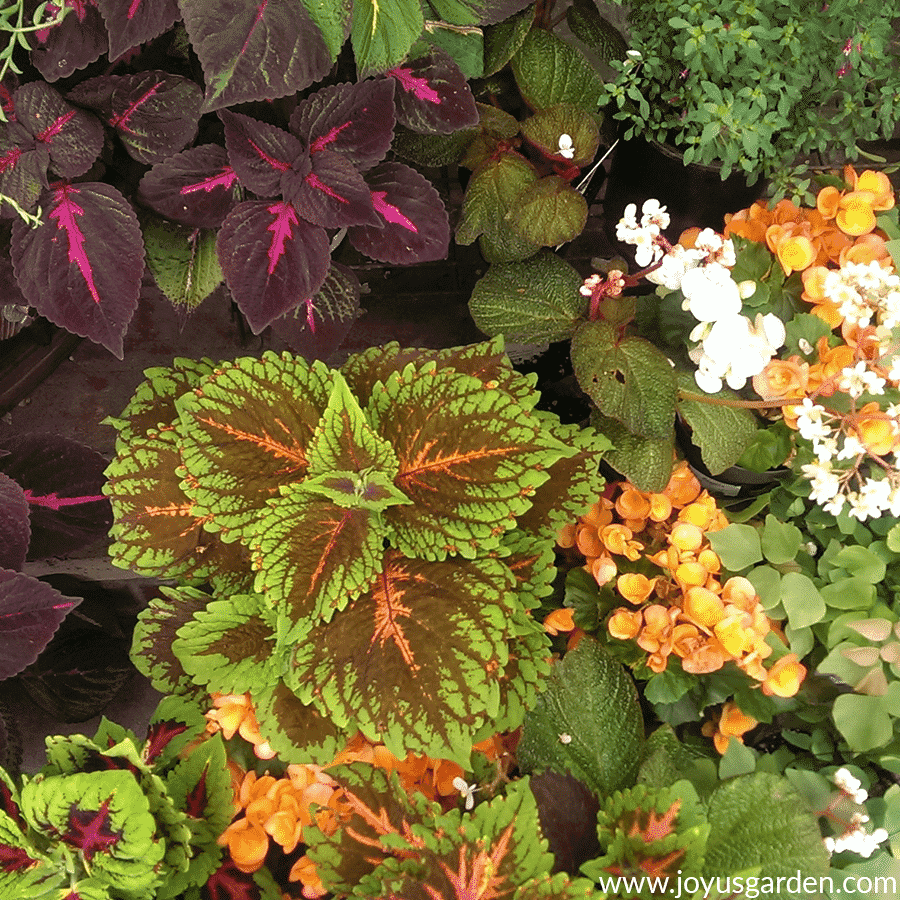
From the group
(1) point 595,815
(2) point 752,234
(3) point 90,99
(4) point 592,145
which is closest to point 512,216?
(4) point 592,145

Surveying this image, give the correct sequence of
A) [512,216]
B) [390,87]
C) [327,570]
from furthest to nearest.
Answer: [512,216], [390,87], [327,570]

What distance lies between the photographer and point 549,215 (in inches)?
37.5

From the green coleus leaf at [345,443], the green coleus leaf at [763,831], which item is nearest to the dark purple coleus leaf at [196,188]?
the green coleus leaf at [345,443]

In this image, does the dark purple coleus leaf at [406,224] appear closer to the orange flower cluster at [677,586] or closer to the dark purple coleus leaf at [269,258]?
the dark purple coleus leaf at [269,258]

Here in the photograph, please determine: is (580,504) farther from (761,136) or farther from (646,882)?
(761,136)

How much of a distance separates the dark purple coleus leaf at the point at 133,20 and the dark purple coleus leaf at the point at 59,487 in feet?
1.68

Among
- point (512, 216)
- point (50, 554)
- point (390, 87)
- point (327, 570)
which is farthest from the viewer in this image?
point (50, 554)

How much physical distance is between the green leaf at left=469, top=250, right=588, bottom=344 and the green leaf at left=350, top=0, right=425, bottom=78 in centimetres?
28

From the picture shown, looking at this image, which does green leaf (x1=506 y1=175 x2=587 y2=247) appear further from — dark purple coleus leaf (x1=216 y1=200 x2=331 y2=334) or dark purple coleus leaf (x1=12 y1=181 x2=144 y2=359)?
dark purple coleus leaf (x1=12 y1=181 x2=144 y2=359)

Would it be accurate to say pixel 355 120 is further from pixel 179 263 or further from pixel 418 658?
pixel 418 658

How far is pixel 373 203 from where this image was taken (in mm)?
Answer: 923

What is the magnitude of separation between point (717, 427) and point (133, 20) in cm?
72

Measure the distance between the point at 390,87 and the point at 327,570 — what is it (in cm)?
49

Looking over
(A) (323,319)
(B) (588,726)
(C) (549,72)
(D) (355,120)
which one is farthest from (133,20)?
(B) (588,726)
